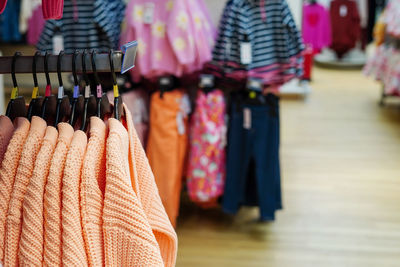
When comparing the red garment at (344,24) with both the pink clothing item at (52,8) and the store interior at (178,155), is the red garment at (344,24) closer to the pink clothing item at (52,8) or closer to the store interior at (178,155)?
the store interior at (178,155)

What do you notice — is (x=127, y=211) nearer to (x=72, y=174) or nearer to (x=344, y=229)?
(x=72, y=174)

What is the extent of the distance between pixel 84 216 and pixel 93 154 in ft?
0.43

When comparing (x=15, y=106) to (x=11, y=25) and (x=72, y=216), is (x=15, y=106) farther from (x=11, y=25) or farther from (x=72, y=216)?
(x=11, y=25)

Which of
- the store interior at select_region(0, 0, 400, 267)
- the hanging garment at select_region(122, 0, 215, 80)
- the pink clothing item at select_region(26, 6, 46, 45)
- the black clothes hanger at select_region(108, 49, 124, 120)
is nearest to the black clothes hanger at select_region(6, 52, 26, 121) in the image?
the store interior at select_region(0, 0, 400, 267)

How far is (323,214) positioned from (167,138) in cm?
119

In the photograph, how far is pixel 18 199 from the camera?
3.11 ft

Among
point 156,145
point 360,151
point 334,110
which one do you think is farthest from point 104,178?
point 334,110

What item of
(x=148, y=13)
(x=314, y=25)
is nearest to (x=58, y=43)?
(x=148, y=13)

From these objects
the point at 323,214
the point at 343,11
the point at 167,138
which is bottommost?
the point at 323,214

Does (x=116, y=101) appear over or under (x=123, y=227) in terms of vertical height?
over

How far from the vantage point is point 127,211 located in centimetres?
95

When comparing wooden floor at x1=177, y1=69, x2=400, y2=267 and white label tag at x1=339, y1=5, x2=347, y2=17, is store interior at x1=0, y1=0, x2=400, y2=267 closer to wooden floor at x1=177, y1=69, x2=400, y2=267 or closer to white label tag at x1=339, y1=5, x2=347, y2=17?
Answer: wooden floor at x1=177, y1=69, x2=400, y2=267

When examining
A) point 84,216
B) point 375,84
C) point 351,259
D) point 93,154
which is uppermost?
point 93,154

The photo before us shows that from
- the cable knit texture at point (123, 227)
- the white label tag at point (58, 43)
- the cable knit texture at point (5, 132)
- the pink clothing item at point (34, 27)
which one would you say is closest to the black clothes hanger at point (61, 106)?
the cable knit texture at point (5, 132)
